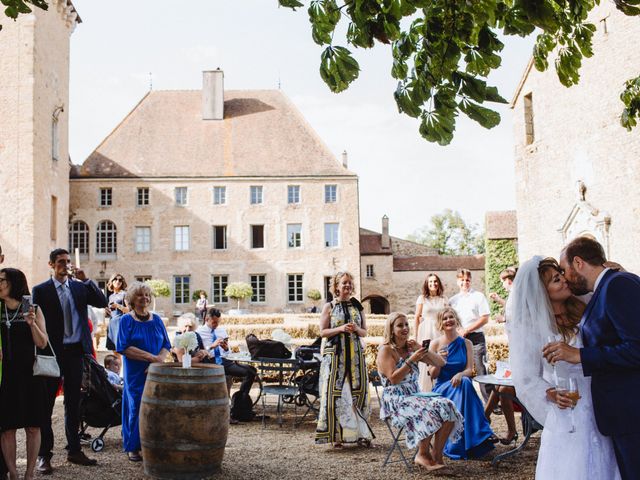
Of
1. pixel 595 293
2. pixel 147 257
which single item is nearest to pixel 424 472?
pixel 595 293

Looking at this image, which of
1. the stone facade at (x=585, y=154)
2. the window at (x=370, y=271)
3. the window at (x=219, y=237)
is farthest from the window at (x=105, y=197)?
the stone facade at (x=585, y=154)

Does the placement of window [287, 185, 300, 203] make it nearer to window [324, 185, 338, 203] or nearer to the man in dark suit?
window [324, 185, 338, 203]

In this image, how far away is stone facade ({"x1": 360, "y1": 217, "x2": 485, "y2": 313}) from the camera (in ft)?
124

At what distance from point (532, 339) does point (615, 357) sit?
486mm

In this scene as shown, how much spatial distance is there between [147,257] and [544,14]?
112 feet

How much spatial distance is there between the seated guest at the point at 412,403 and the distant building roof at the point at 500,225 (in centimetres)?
2210

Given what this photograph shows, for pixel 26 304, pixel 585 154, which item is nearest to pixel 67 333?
pixel 26 304

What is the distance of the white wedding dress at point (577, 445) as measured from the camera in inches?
123

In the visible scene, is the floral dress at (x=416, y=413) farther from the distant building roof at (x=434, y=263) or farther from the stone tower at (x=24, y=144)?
Result: the distant building roof at (x=434, y=263)

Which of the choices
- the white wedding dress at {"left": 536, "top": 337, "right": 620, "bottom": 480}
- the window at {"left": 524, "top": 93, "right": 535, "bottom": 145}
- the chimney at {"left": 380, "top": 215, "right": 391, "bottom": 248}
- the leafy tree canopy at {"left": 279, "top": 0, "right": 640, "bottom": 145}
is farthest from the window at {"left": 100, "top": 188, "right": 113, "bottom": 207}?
the white wedding dress at {"left": 536, "top": 337, "right": 620, "bottom": 480}

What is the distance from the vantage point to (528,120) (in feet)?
65.7

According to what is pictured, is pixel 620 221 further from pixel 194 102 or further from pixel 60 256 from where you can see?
pixel 194 102

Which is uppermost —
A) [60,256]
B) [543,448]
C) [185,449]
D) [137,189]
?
[137,189]

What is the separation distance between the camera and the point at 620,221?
15.5m
